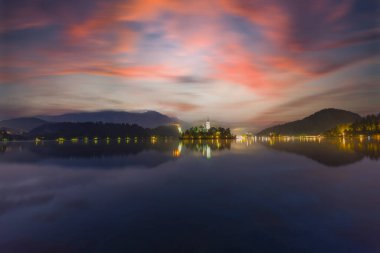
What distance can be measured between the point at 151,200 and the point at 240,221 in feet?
24.2

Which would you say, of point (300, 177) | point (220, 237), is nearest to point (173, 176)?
point (300, 177)

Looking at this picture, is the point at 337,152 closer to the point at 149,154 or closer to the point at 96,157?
the point at 149,154

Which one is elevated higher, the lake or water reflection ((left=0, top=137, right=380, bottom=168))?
water reflection ((left=0, top=137, right=380, bottom=168))

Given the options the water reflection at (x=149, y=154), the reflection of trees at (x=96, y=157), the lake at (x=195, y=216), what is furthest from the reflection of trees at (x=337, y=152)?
the reflection of trees at (x=96, y=157)

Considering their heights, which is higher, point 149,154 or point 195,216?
point 149,154

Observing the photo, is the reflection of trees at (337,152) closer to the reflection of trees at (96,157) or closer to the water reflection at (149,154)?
the water reflection at (149,154)

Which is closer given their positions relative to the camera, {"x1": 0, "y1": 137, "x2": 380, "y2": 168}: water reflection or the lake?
the lake

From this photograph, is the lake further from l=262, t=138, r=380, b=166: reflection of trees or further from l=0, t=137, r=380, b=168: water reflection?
l=262, t=138, r=380, b=166: reflection of trees

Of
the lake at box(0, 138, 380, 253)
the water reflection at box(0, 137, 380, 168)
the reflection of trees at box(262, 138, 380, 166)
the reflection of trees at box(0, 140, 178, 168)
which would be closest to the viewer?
the lake at box(0, 138, 380, 253)

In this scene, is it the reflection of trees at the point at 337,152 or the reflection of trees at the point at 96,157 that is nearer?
the reflection of trees at the point at 337,152

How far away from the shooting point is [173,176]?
29.5m

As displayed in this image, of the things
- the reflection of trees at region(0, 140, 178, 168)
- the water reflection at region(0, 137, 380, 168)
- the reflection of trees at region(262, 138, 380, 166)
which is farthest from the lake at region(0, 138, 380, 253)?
the reflection of trees at region(0, 140, 178, 168)

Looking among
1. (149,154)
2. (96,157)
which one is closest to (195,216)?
(96,157)

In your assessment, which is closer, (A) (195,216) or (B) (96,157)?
(A) (195,216)
